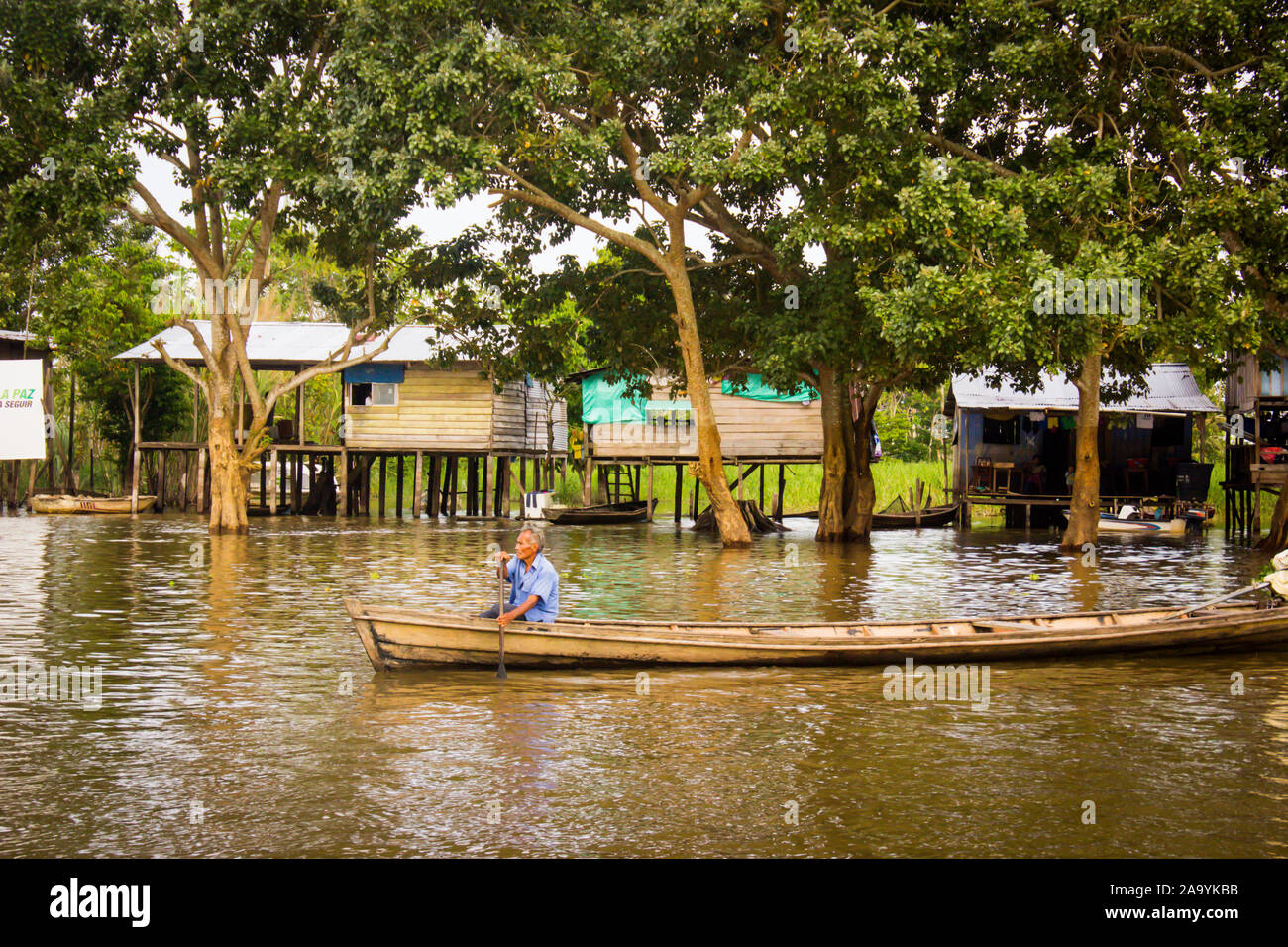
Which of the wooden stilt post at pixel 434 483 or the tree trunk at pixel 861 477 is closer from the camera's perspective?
the tree trunk at pixel 861 477

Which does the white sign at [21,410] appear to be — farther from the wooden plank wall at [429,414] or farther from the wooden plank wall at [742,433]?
the wooden plank wall at [742,433]

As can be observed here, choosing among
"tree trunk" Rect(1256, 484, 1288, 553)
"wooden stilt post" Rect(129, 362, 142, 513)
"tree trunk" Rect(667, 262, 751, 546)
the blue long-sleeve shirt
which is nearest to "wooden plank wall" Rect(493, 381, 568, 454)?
"wooden stilt post" Rect(129, 362, 142, 513)

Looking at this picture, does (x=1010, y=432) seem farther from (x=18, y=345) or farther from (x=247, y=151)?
(x=18, y=345)

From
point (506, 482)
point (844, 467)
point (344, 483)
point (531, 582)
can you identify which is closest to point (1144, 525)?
point (844, 467)

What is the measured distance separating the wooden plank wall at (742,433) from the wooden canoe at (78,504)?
1397 centimetres

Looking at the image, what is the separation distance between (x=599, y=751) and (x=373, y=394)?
30.5 meters

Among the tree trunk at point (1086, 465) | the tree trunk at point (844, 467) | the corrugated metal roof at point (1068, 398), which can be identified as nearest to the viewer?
the tree trunk at point (1086, 465)

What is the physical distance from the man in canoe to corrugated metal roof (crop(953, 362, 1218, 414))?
2424cm

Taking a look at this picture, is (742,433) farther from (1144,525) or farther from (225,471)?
(225,471)

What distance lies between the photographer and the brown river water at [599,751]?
23.5ft

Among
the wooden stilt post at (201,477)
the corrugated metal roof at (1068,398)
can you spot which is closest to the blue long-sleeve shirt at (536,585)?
the corrugated metal roof at (1068,398)

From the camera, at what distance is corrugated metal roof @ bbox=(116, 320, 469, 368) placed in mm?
36500

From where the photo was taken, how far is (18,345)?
3528 cm
